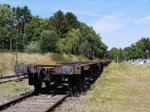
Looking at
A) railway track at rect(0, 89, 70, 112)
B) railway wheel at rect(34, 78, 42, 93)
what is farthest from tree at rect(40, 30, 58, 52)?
railway track at rect(0, 89, 70, 112)

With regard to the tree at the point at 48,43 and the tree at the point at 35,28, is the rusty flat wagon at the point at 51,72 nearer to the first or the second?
the tree at the point at 48,43

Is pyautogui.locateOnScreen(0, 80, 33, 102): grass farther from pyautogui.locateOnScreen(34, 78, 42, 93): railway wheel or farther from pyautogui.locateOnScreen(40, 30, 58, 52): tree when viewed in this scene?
pyautogui.locateOnScreen(40, 30, 58, 52): tree

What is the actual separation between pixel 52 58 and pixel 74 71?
33551 mm

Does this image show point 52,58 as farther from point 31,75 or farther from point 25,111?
point 25,111

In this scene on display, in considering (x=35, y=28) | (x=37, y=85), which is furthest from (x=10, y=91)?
(x=35, y=28)

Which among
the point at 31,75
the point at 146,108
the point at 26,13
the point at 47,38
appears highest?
the point at 26,13

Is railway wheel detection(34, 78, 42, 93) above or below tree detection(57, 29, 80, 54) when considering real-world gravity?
below

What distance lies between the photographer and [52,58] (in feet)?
140

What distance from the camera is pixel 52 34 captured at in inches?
1938

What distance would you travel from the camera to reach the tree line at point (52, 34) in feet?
161

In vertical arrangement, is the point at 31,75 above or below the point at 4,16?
below

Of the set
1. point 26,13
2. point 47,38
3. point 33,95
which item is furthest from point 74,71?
point 26,13

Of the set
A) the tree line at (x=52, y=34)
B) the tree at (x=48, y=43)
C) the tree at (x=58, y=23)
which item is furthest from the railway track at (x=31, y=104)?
the tree at (x=58, y=23)

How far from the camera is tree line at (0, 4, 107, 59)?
48969 mm
